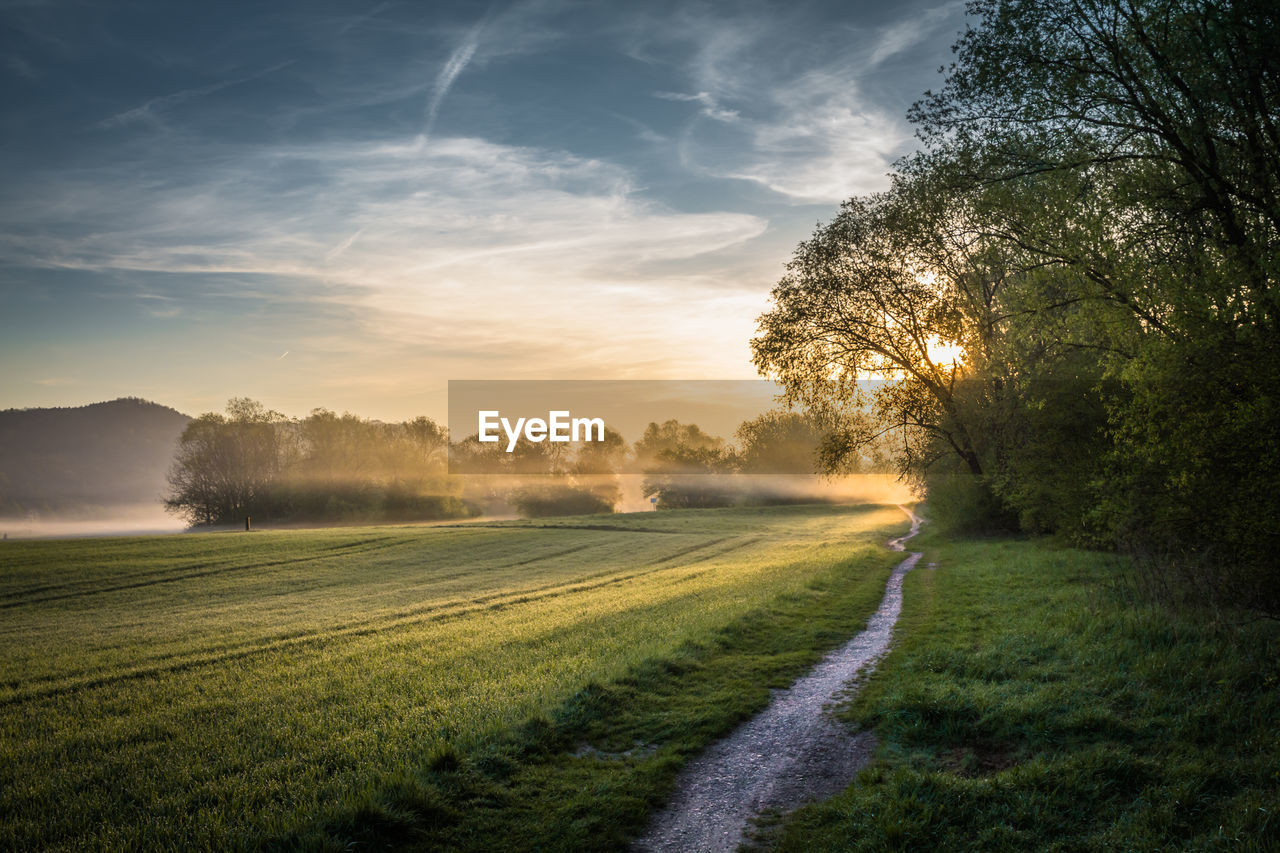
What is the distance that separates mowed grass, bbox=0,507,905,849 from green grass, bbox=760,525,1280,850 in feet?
7.86

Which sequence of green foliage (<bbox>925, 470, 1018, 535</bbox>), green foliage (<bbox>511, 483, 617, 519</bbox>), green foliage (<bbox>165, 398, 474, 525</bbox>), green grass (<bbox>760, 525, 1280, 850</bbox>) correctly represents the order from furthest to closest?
green foliage (<bbox>511, 483, 617, 519</bbox>) → green foliage (<bbox>165, 398, 474, 525</bbox>) → green foliage (<bbox>925, 470, 1018, 535</bbox>) → green grass (<bbox>760, 525, 1280, 850</bbox>)

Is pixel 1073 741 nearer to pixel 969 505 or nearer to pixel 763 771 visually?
pixel 763 771

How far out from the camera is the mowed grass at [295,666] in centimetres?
726

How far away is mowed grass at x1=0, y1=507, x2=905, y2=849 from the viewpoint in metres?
7.26

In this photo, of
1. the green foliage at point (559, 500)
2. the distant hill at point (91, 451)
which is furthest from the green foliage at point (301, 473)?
the distant hill at point (91, 451)

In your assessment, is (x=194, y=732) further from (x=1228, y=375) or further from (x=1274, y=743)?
(x=1228, y=375)

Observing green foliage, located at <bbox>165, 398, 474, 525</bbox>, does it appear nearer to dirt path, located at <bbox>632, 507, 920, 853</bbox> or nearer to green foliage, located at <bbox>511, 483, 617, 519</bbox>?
green foliage, located at <bbox>511, 483, 617, 519</bbox>

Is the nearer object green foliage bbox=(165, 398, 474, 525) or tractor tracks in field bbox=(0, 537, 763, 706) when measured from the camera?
tractor tracks in field bbox=(0, 537, 763, 706)

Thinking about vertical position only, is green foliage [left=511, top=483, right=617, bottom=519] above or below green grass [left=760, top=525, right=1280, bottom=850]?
below

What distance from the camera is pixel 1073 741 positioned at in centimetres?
803

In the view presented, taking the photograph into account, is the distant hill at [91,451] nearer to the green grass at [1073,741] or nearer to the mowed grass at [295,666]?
the mowed grass at [295,666]

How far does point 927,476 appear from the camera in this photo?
38.8m

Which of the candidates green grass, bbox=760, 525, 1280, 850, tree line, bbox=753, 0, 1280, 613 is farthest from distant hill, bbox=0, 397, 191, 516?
green grass, bbox=760, 525, 1280, 850

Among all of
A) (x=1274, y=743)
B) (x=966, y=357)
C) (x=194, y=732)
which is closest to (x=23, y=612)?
(x=194, y=732)
